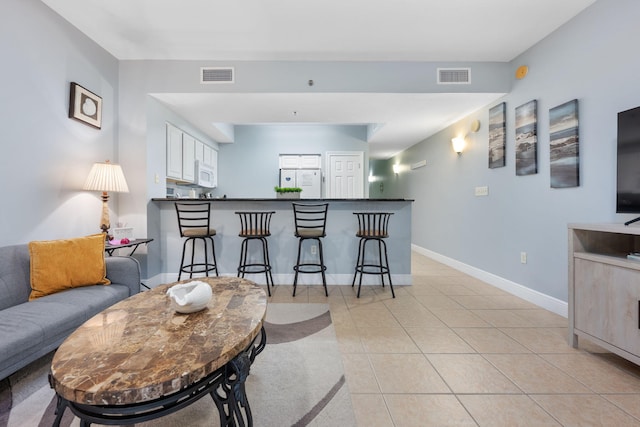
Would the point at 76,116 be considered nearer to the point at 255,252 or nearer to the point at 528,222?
the point at 255,252

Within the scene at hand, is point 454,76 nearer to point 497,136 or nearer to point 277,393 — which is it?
point 497,136

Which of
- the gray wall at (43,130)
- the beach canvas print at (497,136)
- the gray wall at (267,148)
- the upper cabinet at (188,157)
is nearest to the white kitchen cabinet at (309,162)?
the gray wall at (267,148)

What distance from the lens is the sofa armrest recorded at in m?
2.29

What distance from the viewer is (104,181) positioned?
107 inches

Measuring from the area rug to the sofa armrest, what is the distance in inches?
24.8

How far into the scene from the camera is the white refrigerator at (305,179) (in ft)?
20.2

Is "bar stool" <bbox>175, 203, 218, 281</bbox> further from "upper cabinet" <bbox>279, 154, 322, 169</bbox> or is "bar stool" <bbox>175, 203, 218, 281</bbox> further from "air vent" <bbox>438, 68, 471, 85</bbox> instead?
"air vent" <bbox>438, 68, 471, 85</bbox>

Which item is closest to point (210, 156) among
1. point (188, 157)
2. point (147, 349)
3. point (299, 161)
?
point (188, 157)

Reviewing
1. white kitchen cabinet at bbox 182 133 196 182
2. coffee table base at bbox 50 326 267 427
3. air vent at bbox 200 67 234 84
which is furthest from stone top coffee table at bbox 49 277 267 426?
white kitchen cabinet at bbox 182 133 196 182

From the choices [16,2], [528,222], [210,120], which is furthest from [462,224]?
[16,2]

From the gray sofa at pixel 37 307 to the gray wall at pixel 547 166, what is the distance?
3.95 metres

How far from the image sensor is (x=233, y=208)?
3629 millimetres

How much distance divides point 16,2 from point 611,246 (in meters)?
4.87

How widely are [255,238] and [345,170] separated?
3480 mm
